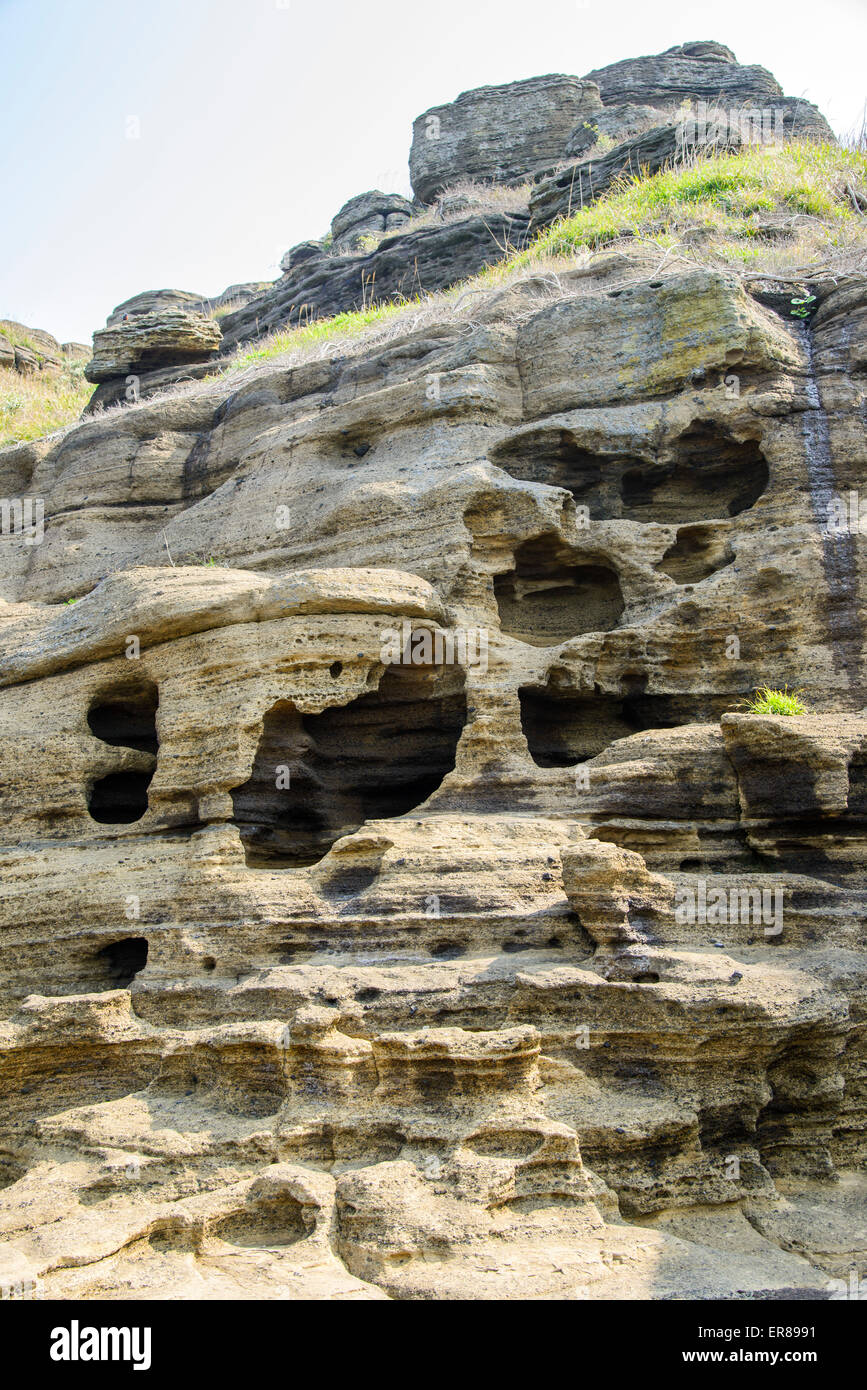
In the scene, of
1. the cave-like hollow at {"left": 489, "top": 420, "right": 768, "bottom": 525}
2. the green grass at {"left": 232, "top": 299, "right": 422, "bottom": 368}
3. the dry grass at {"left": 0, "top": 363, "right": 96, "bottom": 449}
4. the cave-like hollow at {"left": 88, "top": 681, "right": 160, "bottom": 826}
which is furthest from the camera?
the dry grass at {"left": 0, "top": 363, "right": 96, "bottom": 449}

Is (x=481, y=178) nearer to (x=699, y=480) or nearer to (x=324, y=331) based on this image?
(x=324, y=331)

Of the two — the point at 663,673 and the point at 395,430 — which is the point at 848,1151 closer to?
the point at 663,673

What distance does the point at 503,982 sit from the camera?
8.45 meters

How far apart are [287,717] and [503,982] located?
12.6 feet

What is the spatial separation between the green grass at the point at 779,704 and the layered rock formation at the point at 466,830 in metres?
0.21

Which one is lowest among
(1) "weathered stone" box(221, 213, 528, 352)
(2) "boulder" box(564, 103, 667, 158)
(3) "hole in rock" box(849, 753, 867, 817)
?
(3) "hole in rock" box(849, 753, 867, 817)

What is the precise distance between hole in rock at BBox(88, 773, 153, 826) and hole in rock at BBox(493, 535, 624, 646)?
14.6 feet

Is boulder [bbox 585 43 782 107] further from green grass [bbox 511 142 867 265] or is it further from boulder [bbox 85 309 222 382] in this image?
boulder [bbox 85 309 222 382]

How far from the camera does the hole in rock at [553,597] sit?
1247cm

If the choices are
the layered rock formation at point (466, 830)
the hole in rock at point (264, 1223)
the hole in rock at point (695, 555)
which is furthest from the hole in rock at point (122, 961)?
the hole in rock at point (695, 555)

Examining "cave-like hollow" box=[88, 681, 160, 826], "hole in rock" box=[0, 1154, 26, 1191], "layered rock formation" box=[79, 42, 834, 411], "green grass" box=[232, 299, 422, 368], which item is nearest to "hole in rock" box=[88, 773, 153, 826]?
"cave-like hollow" box=[88, 681, 160, 826]

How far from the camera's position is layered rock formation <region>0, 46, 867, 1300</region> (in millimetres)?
7289

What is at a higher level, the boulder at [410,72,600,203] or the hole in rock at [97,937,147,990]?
the boulder at [410,72,600,203]

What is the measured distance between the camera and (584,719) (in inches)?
467
